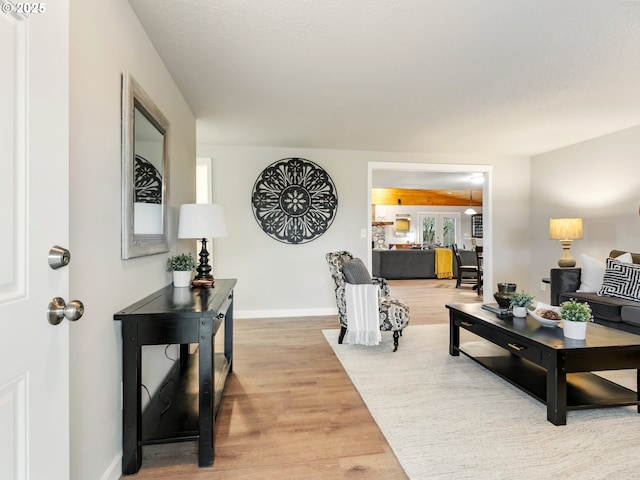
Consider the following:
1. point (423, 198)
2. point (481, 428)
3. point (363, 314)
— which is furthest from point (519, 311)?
point (423, 198)

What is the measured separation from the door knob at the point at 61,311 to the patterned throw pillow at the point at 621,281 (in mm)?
4113

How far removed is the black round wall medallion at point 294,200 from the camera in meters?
4.48

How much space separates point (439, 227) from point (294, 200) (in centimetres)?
898

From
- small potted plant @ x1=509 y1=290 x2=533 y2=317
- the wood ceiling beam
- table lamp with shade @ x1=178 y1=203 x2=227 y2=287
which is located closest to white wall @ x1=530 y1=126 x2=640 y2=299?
small potted plant @ x1=509 y1=290 x2=533 y2=317

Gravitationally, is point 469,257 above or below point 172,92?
below

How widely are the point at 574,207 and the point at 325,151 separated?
11.0 feet

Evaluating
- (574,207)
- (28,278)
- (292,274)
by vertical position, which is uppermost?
(574,207)

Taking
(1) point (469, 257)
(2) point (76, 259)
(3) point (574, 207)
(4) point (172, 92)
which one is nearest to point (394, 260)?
(1) point (469, 257)

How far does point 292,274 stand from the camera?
15.1ft

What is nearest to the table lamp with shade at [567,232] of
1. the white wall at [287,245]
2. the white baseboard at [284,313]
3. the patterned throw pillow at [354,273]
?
the white wall at [287,245]

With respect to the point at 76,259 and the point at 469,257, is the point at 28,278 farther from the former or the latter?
the point at 469,257

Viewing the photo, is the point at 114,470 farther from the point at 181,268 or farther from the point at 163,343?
the point at 181,268

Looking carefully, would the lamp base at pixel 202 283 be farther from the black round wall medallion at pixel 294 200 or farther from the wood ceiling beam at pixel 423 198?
the wood ceiling beam at pixel 423 198

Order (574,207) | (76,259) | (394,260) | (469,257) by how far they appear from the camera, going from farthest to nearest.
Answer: (469,257) → (394,260) → (574,207) → (76,259)
